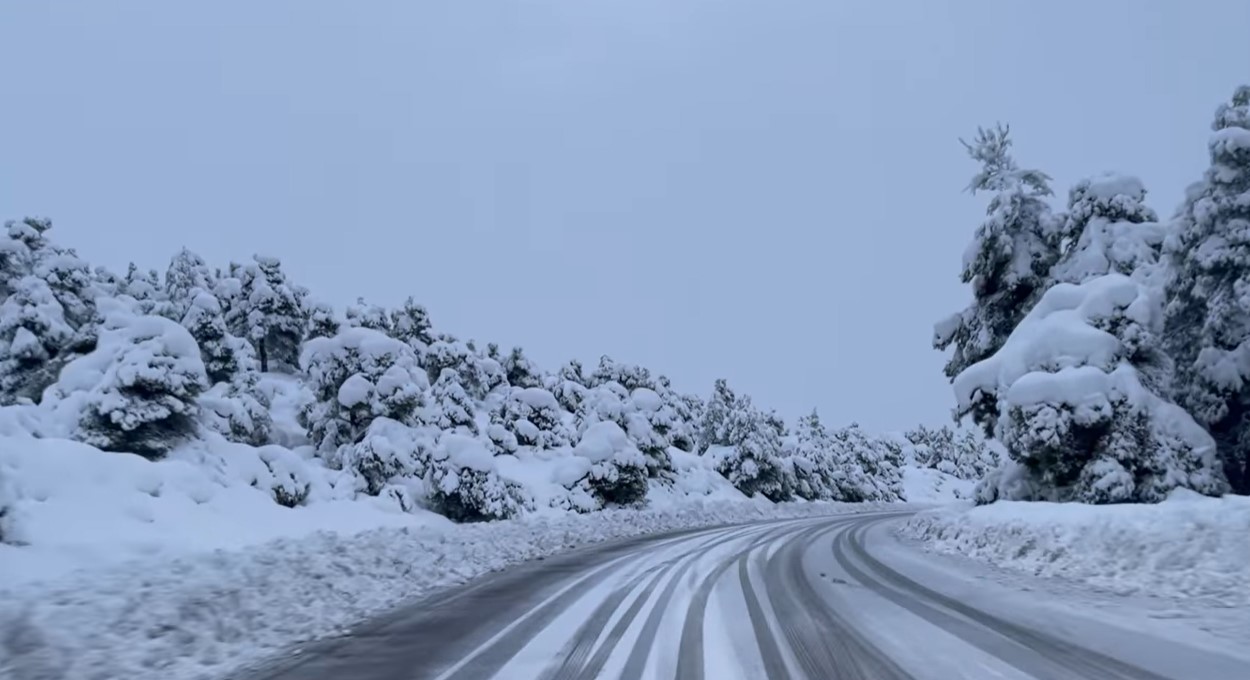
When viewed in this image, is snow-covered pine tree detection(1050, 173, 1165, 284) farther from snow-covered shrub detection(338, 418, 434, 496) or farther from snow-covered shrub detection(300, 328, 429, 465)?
snow-covered shrub detection(300, 328, 429, 465)

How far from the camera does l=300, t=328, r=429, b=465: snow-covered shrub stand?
89.4ft

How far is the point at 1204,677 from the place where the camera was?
499cm

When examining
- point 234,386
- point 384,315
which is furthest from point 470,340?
point 234,386

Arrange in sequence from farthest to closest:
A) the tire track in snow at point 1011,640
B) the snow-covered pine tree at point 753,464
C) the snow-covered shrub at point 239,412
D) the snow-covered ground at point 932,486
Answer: the snow-covered ground at point 932,486 → the snow-covered pine tree at point 753,464 → the snow-covered shrub at point 239,412 → the tire track in snow at point 1011,640

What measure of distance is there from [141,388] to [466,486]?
31.4 feet

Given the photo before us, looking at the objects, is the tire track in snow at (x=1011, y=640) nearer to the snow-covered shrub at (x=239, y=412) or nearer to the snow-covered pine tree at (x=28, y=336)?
the snow-covered shrub at (x=239, y=412)

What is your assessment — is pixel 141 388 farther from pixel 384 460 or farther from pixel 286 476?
pixel 384 460

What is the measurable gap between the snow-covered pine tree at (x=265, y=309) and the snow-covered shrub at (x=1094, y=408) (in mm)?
50833

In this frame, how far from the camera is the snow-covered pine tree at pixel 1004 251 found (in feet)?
73.0

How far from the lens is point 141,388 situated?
2022 centimetres

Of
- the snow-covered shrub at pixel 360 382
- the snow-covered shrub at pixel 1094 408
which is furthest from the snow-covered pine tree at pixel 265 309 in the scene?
the snow-covered shrub at pixel 1094 408

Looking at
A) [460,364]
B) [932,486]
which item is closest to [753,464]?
[460,364]

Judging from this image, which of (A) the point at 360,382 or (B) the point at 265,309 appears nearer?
(A) the point at 360,382

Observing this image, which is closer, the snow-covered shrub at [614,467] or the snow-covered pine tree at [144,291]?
the snow-covered shrub at [614,467]
